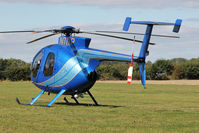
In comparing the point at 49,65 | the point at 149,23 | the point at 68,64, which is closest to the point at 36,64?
the point at 49,65

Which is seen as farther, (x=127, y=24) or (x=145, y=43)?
(x=145, y=43)

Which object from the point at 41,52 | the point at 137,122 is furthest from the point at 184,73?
the point at 137,122

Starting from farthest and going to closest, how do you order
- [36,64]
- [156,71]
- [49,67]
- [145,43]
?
1. [156,71]
2. [36,64]
3. [49,67]
4. [145,43]

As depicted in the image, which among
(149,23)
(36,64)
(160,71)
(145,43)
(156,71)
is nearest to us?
(149,23)

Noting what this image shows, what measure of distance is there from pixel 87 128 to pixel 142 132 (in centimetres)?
207

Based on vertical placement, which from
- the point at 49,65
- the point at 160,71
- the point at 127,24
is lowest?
the point at 160,71

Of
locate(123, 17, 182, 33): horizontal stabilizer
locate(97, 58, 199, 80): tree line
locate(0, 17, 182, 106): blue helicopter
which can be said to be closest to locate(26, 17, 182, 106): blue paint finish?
locate(0, 17, 182, 106): blue helicopter

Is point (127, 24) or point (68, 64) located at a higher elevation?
point (127, 24)

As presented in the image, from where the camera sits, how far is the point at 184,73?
314 feet

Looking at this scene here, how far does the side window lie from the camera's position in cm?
2424

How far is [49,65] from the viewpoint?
24422mm

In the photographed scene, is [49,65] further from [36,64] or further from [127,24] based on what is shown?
[127,24]

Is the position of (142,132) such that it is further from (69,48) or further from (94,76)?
(69,48)

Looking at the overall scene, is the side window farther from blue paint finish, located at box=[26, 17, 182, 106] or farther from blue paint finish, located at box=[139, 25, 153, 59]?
blue paint finish, located at box=[139, 25, 153, 59]
